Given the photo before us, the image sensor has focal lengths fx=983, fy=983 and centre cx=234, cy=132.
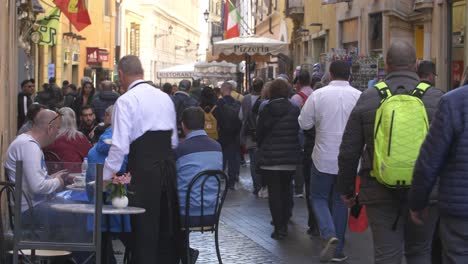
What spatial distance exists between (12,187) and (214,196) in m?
1.75

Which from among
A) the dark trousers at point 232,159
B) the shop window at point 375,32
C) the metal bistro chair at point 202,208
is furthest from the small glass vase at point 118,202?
the shop window at point 375,32

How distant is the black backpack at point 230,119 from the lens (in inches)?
649

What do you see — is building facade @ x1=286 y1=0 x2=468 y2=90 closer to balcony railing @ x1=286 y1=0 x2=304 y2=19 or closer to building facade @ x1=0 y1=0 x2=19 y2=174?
balcony railing @ x1=286 y1=0 x2=304 y2=19

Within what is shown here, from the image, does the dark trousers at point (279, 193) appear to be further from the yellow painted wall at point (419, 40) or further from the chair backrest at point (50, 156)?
the yellow painted wall at point (419, 40)

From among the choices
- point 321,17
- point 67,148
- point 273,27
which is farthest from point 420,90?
point 273,27

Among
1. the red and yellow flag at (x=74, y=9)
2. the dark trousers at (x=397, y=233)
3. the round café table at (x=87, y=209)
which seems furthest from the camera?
the red and yellow flag at (x=74, y=9)

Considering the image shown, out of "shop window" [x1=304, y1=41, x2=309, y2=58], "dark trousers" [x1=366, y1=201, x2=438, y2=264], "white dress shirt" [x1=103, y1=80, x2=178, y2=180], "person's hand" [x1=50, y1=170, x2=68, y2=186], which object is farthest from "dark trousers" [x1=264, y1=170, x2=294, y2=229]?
"shop window" [x1=304, y1=41, x2=309, y2=58]

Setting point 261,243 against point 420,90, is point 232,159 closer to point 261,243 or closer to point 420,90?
point 261,243

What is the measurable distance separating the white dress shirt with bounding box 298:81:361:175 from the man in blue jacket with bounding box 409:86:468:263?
13.8ft

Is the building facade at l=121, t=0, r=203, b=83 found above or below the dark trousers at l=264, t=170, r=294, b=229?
above

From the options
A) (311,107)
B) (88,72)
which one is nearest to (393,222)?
(311,107)

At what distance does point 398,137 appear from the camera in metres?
6.20

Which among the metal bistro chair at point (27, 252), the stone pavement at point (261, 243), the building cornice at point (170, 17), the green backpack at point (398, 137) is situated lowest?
the stone pavement at point (261, 243)

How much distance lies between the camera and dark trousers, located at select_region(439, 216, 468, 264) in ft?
17.0
